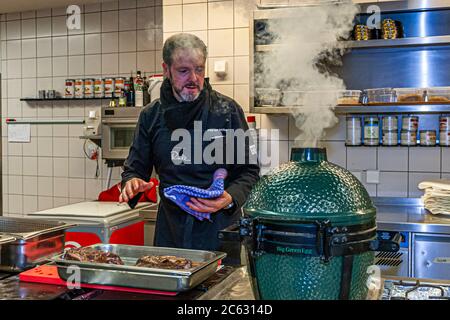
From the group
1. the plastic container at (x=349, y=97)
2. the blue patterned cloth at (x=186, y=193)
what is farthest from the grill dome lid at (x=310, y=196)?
the plastic container at (x=349, y=97)

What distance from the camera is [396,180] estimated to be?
127 inches

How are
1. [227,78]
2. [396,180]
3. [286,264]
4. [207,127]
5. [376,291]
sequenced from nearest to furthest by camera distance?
[286,264], [376,291], [207,127], [396,180], [227,78]

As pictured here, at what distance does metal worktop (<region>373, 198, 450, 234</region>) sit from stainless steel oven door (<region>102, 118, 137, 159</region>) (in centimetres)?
197

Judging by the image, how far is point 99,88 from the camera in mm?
4859

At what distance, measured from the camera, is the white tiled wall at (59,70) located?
4781mm

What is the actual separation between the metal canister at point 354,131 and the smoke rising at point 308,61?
236mm

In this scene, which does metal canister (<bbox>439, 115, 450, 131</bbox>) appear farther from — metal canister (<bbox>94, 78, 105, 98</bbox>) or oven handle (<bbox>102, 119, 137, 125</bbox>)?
metal canister (<bbox>94, 78, 105, 98</bbox>)

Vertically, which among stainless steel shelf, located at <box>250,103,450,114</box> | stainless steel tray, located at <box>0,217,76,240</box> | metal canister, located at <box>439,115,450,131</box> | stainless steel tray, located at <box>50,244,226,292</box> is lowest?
stainless steel tray, located at <box>50,244,226,292</box>

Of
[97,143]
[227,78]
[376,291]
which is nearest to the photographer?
[376,291]

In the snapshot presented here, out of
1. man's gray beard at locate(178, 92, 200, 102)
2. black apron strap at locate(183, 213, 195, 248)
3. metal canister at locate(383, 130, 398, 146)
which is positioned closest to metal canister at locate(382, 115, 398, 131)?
metal canister at locate(383, 130, 398, 146)

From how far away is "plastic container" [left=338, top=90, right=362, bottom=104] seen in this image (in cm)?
295

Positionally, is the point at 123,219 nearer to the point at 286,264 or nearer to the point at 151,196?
the point at 151,196

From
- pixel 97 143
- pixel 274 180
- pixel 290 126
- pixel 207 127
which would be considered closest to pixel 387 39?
pixel 290 126

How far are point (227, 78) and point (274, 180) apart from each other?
253 cm
